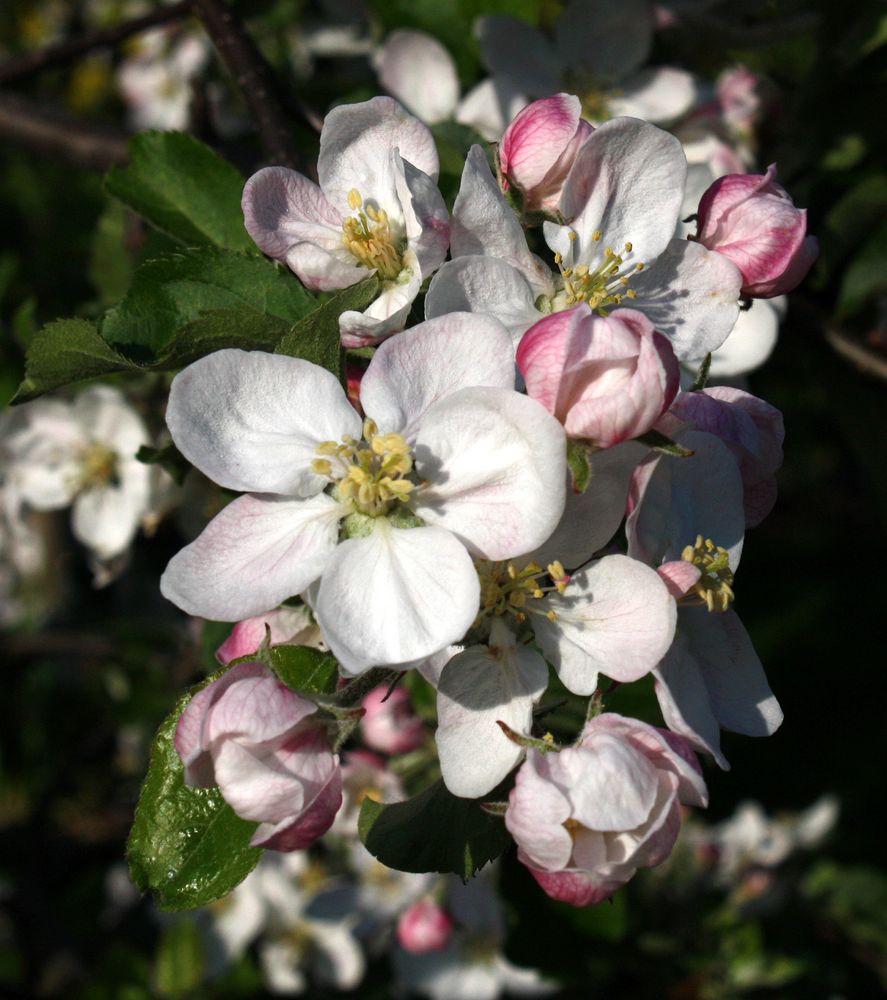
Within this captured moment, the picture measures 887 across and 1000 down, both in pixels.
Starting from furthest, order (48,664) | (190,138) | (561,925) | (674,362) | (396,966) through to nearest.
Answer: (48,664), (396,966), (561,925), (190,138), (674,362)

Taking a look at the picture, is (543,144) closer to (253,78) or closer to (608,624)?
(608,624)

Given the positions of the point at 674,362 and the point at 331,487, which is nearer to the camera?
the point at 674,362

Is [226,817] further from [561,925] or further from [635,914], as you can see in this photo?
[635,914]

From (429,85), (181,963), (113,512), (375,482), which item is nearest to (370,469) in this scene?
(375,482)

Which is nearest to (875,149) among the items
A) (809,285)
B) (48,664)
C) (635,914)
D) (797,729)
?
(809,285)

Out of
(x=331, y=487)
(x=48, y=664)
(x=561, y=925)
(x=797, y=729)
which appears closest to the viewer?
(x=331, y=487)

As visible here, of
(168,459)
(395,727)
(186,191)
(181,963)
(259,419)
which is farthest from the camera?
(181,963)
